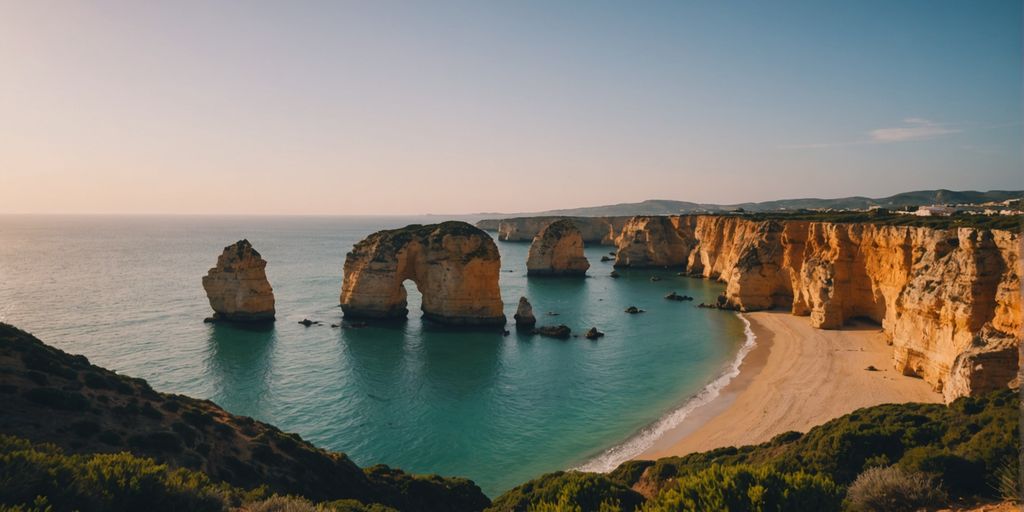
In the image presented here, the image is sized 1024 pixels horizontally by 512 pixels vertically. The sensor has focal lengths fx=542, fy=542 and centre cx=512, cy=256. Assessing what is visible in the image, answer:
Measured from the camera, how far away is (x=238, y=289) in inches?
1939

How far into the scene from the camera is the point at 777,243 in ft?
184

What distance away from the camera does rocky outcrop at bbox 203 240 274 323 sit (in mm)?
48500

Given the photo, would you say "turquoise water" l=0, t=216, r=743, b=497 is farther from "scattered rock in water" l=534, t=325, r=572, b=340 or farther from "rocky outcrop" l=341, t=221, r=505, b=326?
"rocky outcrop" l=341, t=221, r=505, b=326

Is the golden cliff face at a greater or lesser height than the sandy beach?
greater

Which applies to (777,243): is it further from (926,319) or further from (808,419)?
(808,419)

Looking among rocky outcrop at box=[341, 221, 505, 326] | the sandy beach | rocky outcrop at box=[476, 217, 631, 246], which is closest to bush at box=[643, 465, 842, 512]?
the sandy beach

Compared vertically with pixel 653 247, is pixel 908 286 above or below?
above

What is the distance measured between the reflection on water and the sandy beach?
2235cm

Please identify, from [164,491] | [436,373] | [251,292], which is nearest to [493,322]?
[436,373]

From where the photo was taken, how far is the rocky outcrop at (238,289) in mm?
48500

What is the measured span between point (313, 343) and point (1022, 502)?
42.4 metres

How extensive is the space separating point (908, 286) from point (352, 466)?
31527 millimetres

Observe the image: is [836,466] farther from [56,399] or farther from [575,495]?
[56,399]

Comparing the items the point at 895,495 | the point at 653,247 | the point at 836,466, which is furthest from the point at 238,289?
the point at 653,247
